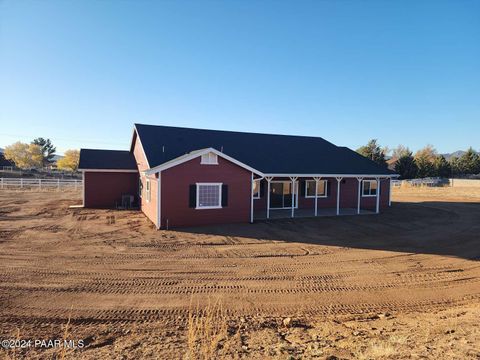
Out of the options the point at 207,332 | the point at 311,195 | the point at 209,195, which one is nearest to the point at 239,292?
the point at 207,332

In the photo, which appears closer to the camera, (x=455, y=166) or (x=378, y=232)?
(x=378, y=232)

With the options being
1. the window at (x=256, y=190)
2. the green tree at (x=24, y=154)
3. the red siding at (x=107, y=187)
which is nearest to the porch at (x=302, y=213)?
the window at (x=256, y=190)

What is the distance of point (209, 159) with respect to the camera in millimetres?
15078

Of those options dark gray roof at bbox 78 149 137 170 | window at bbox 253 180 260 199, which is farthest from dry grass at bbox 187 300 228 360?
dark gray roof at bbox 78 149 137 170

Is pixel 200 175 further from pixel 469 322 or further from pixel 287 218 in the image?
pixel 469 322

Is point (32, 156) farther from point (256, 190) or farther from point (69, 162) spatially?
point (256, 190)

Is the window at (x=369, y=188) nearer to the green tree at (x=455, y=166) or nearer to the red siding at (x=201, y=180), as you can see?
the red siding at (x=201, y=180)

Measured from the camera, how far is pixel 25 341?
15.9 feet

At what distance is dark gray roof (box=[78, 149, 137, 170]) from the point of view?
2106cm

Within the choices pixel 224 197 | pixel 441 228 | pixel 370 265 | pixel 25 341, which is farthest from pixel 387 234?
pixel 25 341

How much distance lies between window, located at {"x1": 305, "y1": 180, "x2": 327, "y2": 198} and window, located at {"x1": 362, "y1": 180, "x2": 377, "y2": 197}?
3448 mm

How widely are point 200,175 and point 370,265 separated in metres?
8.61

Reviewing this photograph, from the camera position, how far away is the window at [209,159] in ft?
49.1

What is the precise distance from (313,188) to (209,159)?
28.6 ft
